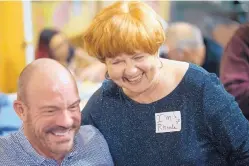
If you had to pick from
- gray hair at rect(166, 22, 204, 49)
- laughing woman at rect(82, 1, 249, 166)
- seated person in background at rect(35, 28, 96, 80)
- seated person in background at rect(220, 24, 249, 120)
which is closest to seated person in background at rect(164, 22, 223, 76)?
gray hair at rect(166, 22, 204, 49)

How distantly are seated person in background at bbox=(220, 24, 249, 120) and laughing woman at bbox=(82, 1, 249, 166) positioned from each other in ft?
1.13

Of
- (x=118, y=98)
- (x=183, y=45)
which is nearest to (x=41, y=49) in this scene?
(x=183, y=45)

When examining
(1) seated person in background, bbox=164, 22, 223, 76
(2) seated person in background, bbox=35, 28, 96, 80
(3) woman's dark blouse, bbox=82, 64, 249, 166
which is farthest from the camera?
(2) seated person in background, bbox=35, 28, 96, 80

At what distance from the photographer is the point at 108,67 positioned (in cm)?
152

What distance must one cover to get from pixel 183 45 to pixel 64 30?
1.62 metres

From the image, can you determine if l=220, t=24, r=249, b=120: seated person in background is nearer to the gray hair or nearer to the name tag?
the name tag

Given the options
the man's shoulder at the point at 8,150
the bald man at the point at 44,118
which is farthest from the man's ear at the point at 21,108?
the man's shoulder at the point at 8,150

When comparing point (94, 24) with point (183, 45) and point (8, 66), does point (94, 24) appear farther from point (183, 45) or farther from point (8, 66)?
point (8, 66)

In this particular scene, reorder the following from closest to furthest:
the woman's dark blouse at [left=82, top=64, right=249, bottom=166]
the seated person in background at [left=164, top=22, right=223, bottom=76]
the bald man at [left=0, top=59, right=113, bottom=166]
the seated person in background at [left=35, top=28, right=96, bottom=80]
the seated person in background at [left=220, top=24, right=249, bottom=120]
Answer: the bald man at [left=0, top=59, right=113, bottom=166], the woman's dark blouse at [left=82, top=64, right=249, bottom=166], the seated person in background at [left=220, top=24, right=249, bottom=120], the seated person in background at [left=164, top=22, right=223, bottom=76], the seated person in background at [left=35, top=28, right=96, bottom=80]

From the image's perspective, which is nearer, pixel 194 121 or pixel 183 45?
pixel 194 121

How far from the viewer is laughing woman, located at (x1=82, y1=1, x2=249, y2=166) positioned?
147 centimetres

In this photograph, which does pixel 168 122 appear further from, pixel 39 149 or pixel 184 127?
pixel 39 149

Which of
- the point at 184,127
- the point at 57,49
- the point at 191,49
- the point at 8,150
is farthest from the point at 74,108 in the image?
the point at 57,49

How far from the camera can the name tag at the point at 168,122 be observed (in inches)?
62.2
